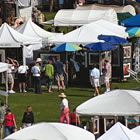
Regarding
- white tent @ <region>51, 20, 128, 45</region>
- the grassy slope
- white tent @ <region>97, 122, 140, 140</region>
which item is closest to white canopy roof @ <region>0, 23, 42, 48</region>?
white tent @ <region>51, 20, 128, 45</region>

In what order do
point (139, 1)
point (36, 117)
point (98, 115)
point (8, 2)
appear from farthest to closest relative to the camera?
1. point (139, 1)
2. point (8, 2)
3. point (36, 117)
4. point (98, 115)

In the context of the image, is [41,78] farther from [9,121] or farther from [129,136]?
[129,136]

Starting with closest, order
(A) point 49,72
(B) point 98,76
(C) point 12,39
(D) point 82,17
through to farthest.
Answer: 1. (B) point 98,76
2. (A) point 49,72
3. (C) point 12,39
4. (D) point 82,17

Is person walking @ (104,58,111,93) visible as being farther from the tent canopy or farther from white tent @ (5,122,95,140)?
white tent @ (5,122,95,140)

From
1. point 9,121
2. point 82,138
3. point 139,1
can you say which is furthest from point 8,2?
Answer: point 82,138

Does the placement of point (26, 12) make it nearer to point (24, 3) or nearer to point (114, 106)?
point (24, 3)

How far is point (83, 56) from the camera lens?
104ft

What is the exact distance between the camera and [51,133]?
1513cm

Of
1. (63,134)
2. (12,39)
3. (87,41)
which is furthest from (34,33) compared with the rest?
(63,134)

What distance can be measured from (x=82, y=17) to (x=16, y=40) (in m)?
8.45

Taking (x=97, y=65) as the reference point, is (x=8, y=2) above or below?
above

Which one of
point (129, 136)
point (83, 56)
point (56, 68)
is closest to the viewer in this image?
point (129, 136)

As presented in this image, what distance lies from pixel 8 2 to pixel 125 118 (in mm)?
24381

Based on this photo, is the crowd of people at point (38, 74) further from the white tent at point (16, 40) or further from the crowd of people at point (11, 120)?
the crowd of people at point (11, 120)
